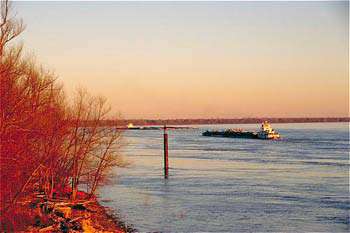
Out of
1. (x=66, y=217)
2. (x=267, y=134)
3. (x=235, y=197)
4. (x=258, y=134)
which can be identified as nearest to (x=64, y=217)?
(x=66, y=217)

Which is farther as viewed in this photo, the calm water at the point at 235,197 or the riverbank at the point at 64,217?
the calm water at the point at 235,197

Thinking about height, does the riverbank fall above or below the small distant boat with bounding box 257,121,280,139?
below

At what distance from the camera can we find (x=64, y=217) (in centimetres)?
2405

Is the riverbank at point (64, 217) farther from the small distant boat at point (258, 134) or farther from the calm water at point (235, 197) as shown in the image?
the small distant boat at point (258, 134)

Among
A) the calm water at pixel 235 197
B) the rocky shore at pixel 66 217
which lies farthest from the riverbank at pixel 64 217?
the calm water at pixel 235 197

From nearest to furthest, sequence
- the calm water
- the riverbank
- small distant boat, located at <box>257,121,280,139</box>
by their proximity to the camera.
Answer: the riverbank < the calm water < small distant boat, located at <box>257,121,280,139</box>

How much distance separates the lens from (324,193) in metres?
36.9

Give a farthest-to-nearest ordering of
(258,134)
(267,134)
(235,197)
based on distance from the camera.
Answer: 1. (258,134)
2. (267,134)
3. (235,197)

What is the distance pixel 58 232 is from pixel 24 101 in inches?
212

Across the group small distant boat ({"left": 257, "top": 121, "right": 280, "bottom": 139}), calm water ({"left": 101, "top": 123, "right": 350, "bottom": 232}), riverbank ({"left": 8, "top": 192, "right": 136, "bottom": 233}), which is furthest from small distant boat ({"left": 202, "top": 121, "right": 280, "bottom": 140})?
riverbank ({"left": 8, "top": 192, "right": 136, "bottom": 233})

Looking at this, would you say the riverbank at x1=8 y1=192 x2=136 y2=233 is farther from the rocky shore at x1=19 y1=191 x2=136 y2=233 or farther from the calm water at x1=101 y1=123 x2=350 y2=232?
the calm water at x1=101 y1=123 x2=350 y2=232

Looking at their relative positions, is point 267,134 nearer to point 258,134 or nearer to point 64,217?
point 258,134

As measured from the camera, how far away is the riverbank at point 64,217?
872 inches

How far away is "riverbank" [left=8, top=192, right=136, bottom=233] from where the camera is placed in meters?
22.1
